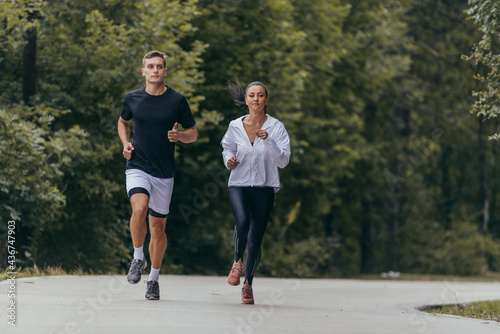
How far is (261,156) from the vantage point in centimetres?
991

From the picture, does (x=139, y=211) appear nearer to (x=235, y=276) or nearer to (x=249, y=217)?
(x=235, y=276)

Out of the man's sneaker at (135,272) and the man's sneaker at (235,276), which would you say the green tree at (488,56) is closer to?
the man's sneaker at (235,276)

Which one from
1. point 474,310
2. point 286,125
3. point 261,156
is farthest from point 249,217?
point 286,125

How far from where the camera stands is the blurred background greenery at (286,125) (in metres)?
17.8

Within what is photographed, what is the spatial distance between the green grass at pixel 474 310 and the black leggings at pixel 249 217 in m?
2.67

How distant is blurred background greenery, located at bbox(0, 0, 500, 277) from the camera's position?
1780 centimetres

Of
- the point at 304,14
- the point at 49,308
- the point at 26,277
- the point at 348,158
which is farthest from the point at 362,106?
the point at 49,308

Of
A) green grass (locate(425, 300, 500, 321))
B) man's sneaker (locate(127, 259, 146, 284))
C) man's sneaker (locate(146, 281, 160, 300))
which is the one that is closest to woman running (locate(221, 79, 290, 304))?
man's sneaker (locate(146, 281, 160, 300))

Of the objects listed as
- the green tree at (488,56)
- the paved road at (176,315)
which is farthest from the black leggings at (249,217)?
the green tree at (488,56)

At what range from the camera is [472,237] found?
120ft

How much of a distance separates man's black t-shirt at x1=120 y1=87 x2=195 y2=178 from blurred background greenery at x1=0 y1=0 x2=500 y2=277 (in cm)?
525

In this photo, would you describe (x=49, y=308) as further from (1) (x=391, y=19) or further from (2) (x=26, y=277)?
(1) (x=391, y=19)

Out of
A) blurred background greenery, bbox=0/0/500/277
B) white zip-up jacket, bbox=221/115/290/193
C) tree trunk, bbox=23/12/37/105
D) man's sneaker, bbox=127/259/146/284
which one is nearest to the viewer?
man's sneaker, bbox=127/259/146/284

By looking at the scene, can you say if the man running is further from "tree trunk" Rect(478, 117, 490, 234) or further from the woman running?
"tree trunk" Rect(478, 117, 490, 234)
